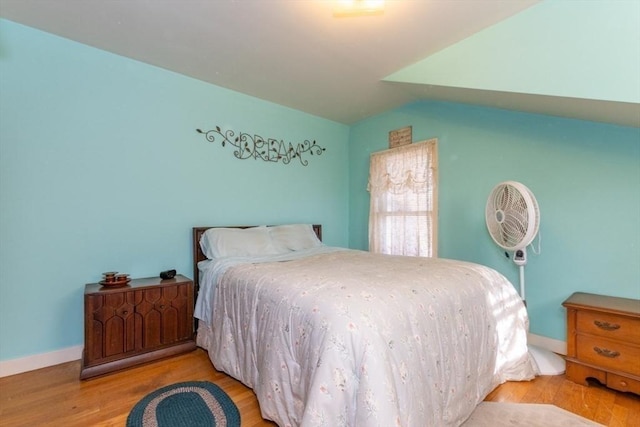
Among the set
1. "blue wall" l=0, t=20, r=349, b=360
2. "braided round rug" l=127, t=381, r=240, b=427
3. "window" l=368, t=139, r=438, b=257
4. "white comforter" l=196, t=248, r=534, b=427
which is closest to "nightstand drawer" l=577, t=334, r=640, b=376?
"white comforter" l=196, t=248, r=534, b=427

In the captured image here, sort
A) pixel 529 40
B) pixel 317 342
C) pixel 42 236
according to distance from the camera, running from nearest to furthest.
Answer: pixel 317 342 → pixel 529 40 → pixel 42 236

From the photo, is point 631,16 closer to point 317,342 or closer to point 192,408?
point 317,342

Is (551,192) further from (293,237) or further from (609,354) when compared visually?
(293,237)

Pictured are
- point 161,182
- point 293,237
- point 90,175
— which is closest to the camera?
point 90,175

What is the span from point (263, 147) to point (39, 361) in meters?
2.61

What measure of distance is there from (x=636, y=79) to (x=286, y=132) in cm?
291

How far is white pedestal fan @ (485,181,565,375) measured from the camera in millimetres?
2041

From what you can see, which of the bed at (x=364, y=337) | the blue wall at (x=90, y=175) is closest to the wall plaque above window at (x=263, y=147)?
the blue wall at (x=90, y=175)

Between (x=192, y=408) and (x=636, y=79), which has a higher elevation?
(x=636, y=79)

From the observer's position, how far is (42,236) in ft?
7.02

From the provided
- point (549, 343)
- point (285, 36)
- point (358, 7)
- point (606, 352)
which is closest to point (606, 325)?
point (606, 352)

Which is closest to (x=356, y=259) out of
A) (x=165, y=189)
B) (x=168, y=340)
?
(x=168, y=340)

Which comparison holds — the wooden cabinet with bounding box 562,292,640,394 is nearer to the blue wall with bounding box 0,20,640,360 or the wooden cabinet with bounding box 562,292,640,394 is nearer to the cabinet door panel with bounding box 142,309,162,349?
the blue wall with bounding box 0,20,640,360

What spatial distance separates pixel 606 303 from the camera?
6.33 ft
